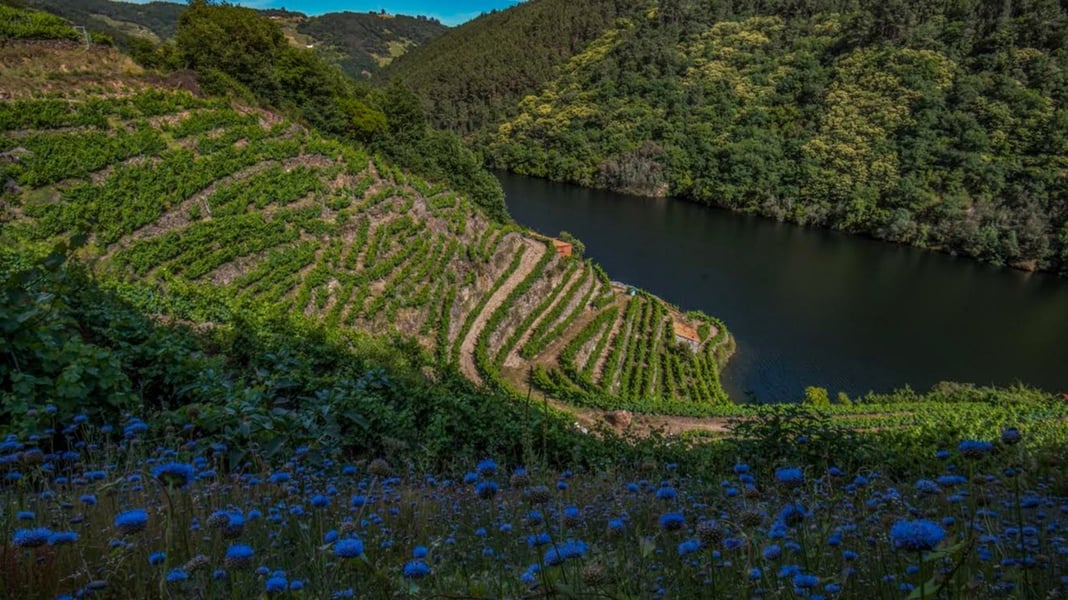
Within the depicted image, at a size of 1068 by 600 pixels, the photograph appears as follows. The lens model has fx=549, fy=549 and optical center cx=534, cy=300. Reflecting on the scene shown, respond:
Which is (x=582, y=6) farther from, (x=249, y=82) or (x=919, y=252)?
(x=249, y=82)

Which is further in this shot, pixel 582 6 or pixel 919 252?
pixel 582 6

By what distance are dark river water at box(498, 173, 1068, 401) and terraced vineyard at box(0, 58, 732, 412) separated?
8647 mm

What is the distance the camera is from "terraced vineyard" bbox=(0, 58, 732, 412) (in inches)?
609

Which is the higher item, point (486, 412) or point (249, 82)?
point (249, 82)

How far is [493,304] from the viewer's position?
940 inches

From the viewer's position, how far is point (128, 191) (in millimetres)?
16344

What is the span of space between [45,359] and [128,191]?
15016mm

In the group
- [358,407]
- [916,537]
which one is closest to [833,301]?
[358,407]

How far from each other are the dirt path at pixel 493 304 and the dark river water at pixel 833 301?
12914 mm

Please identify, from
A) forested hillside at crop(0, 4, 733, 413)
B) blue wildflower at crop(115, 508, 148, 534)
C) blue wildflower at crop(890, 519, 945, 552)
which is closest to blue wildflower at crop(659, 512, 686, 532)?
blue wildflower at crop(890, 519, 945, 552)

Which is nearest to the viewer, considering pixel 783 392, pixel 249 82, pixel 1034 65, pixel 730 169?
pixel 249 82

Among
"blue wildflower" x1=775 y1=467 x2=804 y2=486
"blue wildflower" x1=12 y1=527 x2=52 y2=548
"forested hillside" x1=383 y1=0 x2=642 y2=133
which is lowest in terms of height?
"blue wildflower" x1=12 y1=527 x2=52 y2=548

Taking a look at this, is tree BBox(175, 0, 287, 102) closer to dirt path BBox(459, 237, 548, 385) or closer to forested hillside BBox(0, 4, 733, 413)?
forested hillside BBox(0, 4, 733, 413)

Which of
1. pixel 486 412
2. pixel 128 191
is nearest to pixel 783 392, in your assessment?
pixel 486 412
